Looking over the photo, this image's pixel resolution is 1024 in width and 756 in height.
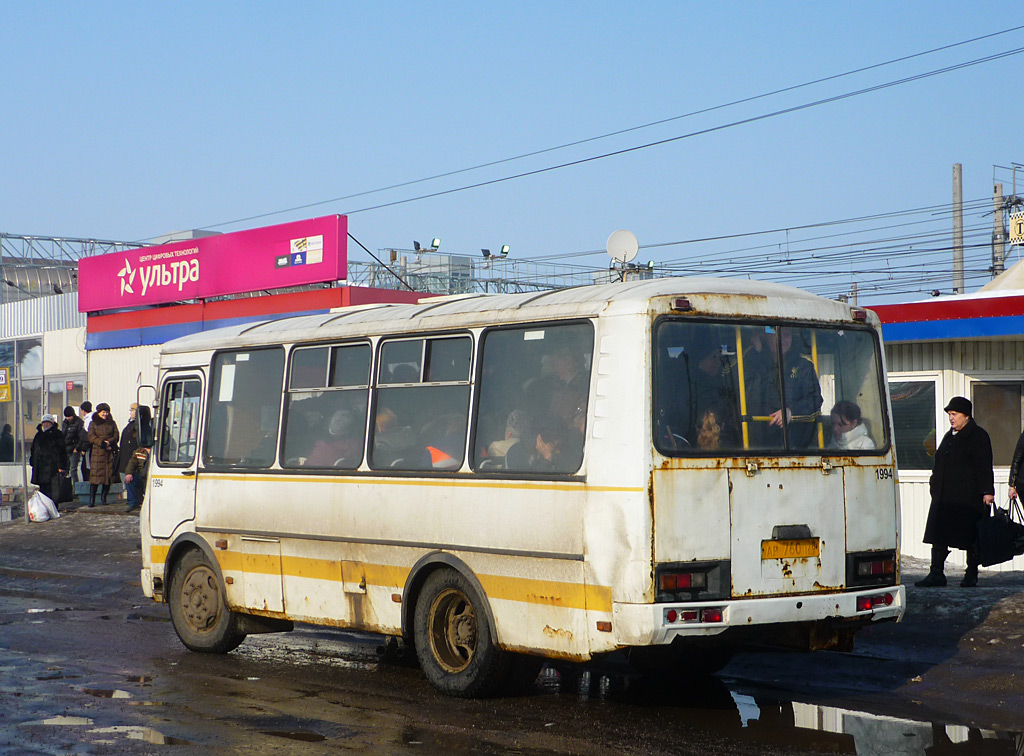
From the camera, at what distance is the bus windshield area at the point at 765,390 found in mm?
7348

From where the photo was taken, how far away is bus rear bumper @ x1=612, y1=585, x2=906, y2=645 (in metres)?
6.98

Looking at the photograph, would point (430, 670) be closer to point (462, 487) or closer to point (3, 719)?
point (462, 487)

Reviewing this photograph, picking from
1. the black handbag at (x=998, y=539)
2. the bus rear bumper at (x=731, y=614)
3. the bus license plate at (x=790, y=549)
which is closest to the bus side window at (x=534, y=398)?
the bus rear bumper at (x=731, y=614)

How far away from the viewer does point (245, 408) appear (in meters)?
10.4

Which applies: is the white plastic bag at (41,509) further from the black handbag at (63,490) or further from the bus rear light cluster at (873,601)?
the bus rear light cluster at (873,601)

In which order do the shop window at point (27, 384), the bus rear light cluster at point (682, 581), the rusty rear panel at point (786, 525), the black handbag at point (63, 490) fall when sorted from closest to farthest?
the bus rear light cluster at point (682, 581) → the rusty rear panel at point (786, 525) → the black handbag at point (63, 490) → the shop window at point (27, 384)

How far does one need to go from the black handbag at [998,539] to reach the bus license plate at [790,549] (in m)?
4.06

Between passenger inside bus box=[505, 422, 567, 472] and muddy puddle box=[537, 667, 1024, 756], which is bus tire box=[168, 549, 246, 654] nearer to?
muddy puddle box=[537, 667, 1024, 756]

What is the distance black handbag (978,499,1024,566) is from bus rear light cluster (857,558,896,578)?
336 centimetres

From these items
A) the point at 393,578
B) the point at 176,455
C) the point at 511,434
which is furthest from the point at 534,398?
the point at 176,455

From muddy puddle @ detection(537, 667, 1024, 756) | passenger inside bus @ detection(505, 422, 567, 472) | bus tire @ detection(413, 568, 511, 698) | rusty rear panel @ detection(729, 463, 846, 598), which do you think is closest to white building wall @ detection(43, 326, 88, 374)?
bus tire @ detection(413, 568, 511, 698)

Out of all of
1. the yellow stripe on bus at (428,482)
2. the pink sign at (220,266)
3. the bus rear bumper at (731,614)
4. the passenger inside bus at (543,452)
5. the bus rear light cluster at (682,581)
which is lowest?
the bus rear bumper at (731,614)

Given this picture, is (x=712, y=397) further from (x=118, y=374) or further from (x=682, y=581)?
(x=118, y=374)

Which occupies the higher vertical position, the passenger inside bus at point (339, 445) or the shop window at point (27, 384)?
the shop window at point (27, 384)
